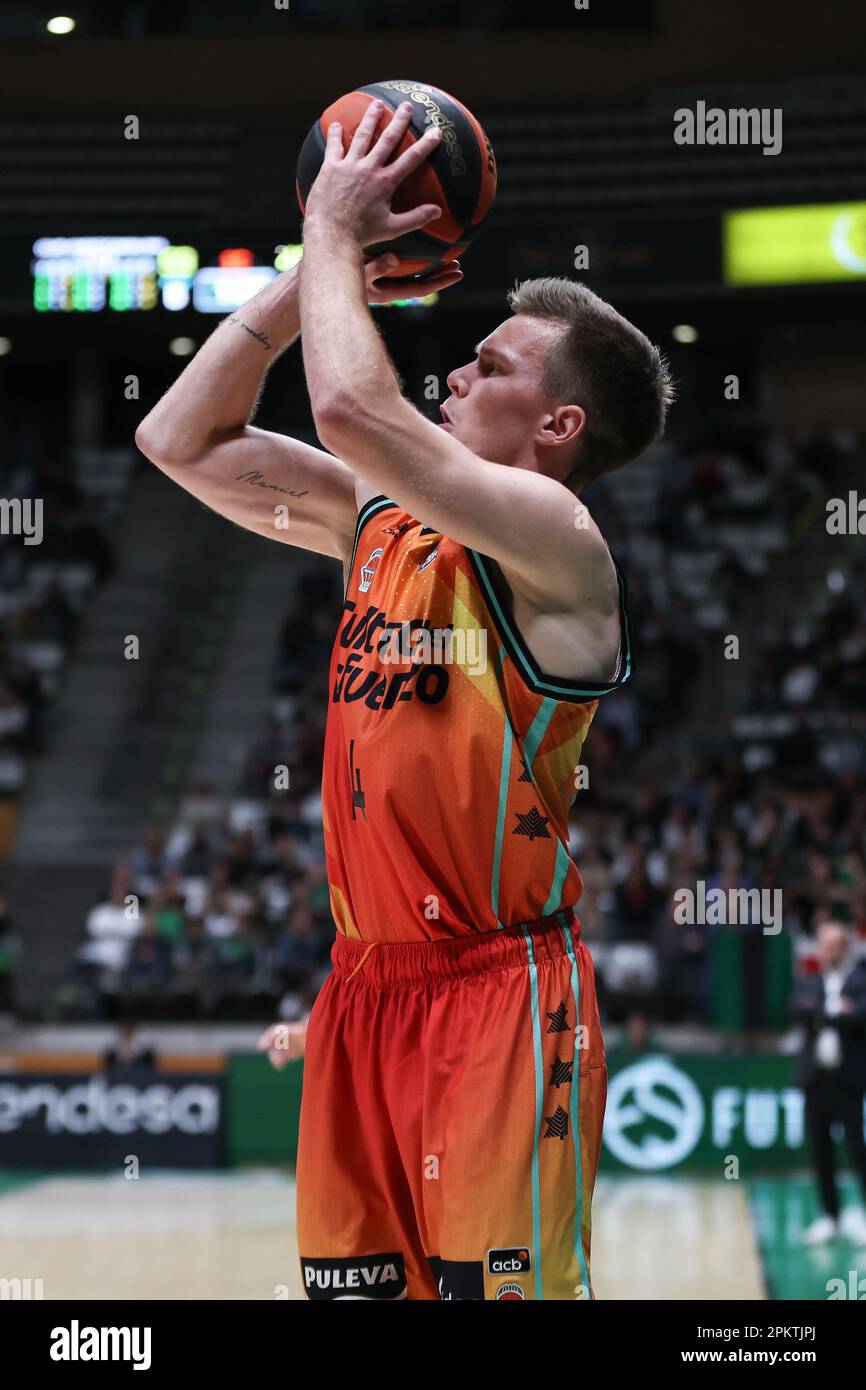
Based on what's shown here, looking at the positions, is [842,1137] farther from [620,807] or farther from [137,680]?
[137,680]

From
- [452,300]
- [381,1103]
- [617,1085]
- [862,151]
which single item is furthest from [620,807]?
[381,1103]

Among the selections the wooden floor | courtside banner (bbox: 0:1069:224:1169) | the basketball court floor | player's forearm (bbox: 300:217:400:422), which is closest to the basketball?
player's forearm (bbox: 300:217:400:422)

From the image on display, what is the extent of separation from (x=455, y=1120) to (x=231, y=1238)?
23.2ft

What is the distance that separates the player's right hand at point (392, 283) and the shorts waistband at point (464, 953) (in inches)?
41.7

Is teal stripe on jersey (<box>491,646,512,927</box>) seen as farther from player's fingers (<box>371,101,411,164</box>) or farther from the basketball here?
player's fingers (<box>371,101,411,164</box>)

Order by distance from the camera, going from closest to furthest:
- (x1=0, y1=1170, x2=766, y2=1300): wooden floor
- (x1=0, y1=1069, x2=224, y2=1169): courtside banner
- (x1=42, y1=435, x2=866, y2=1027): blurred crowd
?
(x1=0, y1=1170, x2=766, y2=1300): wooden floor, (x1=0, y1=1069, x2=224, y2=1169): courtside banner, (x1=42, y1=435, x2=866, y2=1027): blurred crowd

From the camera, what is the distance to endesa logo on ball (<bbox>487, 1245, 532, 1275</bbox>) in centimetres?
258

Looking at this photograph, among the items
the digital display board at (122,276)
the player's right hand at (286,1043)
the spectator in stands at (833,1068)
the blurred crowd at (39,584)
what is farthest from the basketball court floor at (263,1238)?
the digital display board at (122,276)

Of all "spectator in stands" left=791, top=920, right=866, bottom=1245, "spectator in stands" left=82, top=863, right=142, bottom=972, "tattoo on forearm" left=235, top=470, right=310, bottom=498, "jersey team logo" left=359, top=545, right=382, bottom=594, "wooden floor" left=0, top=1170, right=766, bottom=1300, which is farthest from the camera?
"spectator in stands" left=82, top=863, right=142, bottom=972

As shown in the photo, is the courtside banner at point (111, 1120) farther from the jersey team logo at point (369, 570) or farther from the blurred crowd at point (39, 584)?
the jersey team logo at point (369, 570)

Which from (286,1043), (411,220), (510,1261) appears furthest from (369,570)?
(510,1261)

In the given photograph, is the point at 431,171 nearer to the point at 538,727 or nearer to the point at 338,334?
the point at 338,334

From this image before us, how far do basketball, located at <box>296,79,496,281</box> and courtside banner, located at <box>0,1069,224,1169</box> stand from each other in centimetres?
963

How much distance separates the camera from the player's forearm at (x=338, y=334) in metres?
2.50
